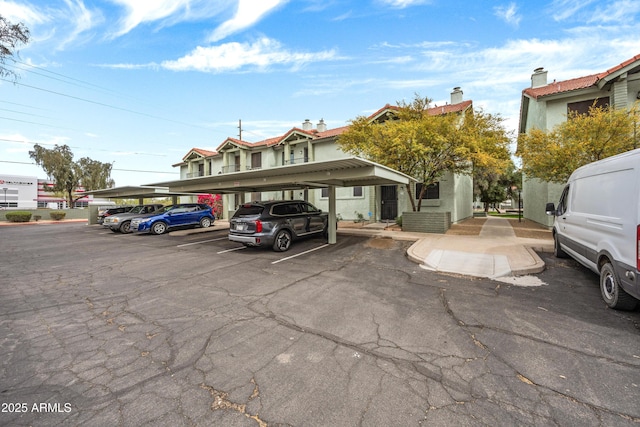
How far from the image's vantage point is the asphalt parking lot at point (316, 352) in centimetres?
214

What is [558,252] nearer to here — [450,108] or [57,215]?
[450,108]

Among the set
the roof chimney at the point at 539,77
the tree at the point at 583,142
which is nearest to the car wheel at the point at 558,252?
the tree at the point at 583,142

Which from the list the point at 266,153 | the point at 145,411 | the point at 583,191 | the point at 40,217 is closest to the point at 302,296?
the point at 145,411

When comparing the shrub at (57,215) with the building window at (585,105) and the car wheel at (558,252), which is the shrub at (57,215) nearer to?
the car wheel at (558,252)

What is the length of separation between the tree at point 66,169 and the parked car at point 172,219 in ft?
93.4

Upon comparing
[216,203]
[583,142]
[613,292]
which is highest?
[583,142]

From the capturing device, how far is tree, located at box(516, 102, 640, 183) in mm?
9195

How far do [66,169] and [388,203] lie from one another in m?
42.3

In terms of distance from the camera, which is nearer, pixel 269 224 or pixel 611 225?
pixel 611 225

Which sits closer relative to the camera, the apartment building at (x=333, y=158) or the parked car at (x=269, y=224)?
the parked car at (x=269, y=224)

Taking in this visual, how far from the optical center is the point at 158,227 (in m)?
14.4

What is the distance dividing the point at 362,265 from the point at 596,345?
4.62 meters

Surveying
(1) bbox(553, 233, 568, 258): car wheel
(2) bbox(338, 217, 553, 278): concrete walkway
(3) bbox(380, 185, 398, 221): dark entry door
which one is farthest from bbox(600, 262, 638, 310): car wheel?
(3) bbox(380, 185, 398, 221): dark entry door

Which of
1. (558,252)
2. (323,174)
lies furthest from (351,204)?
(558,252)
